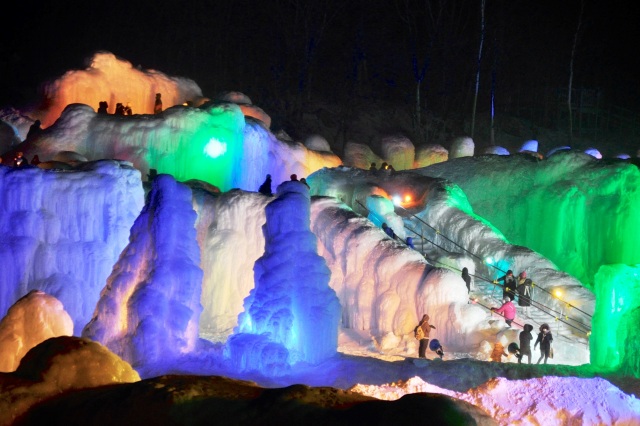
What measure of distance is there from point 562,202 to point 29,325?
18.0 m

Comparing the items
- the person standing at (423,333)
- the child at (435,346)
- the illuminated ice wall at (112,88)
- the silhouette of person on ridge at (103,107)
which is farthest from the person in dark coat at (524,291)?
the illuminated ice wall at (112,88)

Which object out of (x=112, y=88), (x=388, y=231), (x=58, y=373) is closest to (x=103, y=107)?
(x=112, y=88)

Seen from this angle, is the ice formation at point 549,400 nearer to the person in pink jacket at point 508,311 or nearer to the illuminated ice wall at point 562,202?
the person in pink jacket at point 508,311

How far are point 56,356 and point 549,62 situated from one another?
44.9m

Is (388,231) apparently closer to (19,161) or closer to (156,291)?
(156,291)

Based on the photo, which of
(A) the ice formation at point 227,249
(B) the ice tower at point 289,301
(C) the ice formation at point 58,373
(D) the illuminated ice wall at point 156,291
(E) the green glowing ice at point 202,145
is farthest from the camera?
(E) the green glowing ice at point 202,145

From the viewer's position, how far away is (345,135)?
39625 millimetres

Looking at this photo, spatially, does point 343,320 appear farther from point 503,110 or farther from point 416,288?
point 503,110

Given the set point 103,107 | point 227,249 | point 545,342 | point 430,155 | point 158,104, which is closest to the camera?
point 545,342

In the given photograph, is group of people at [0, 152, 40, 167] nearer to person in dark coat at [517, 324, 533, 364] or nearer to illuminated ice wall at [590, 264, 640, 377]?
person in dark coat at [517, 324, 533, 364]

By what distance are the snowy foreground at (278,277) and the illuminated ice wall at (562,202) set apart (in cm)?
6

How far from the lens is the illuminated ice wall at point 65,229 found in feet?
64.4

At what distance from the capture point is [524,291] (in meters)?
22.5

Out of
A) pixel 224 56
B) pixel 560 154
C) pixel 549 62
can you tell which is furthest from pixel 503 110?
pixel 560 154
